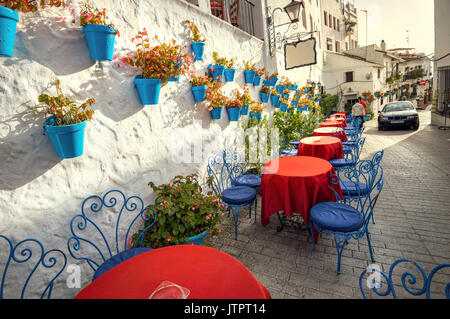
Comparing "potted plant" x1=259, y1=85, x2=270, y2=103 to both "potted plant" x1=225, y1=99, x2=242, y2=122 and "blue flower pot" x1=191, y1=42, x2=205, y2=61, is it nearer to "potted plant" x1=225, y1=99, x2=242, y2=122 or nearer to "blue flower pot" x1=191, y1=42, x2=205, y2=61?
"potted plant" x1=225, y1=99, x2=242, y2=122

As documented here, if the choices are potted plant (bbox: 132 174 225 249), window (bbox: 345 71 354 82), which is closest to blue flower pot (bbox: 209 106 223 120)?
potted plant (bbox: 132 174 225 249)

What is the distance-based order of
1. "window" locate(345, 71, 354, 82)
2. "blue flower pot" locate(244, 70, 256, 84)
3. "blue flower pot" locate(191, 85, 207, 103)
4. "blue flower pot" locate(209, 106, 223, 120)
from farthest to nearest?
"window" locate(345, 71, 354, 82) < "blue flower pot" locate(244, 70, 256, 84) < "blue flower pot" locate(209, 106, 223, 120) < "blue flower pot" locate(191, 85, 207, 103)

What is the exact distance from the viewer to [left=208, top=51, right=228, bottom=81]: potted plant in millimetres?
4184

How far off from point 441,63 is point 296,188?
12.4 m

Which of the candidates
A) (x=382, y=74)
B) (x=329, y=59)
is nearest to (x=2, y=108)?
(x=329, y=59)

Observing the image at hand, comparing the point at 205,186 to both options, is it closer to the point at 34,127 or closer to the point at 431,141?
the point at 34,127

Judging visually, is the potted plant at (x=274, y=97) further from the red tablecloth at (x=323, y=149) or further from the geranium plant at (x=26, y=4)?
the geranium plant at (x=26, y=4)

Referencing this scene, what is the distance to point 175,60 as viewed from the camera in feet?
9.46

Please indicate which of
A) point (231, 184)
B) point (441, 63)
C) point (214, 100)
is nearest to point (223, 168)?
point (231, 184)

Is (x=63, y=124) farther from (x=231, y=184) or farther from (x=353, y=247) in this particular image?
(x=353, y=247)

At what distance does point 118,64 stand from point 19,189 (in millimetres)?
1587

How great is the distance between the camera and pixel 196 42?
3.73 meters

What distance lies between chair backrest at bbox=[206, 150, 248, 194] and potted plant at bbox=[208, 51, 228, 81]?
140 cm

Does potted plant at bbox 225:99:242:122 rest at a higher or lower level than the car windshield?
higher
